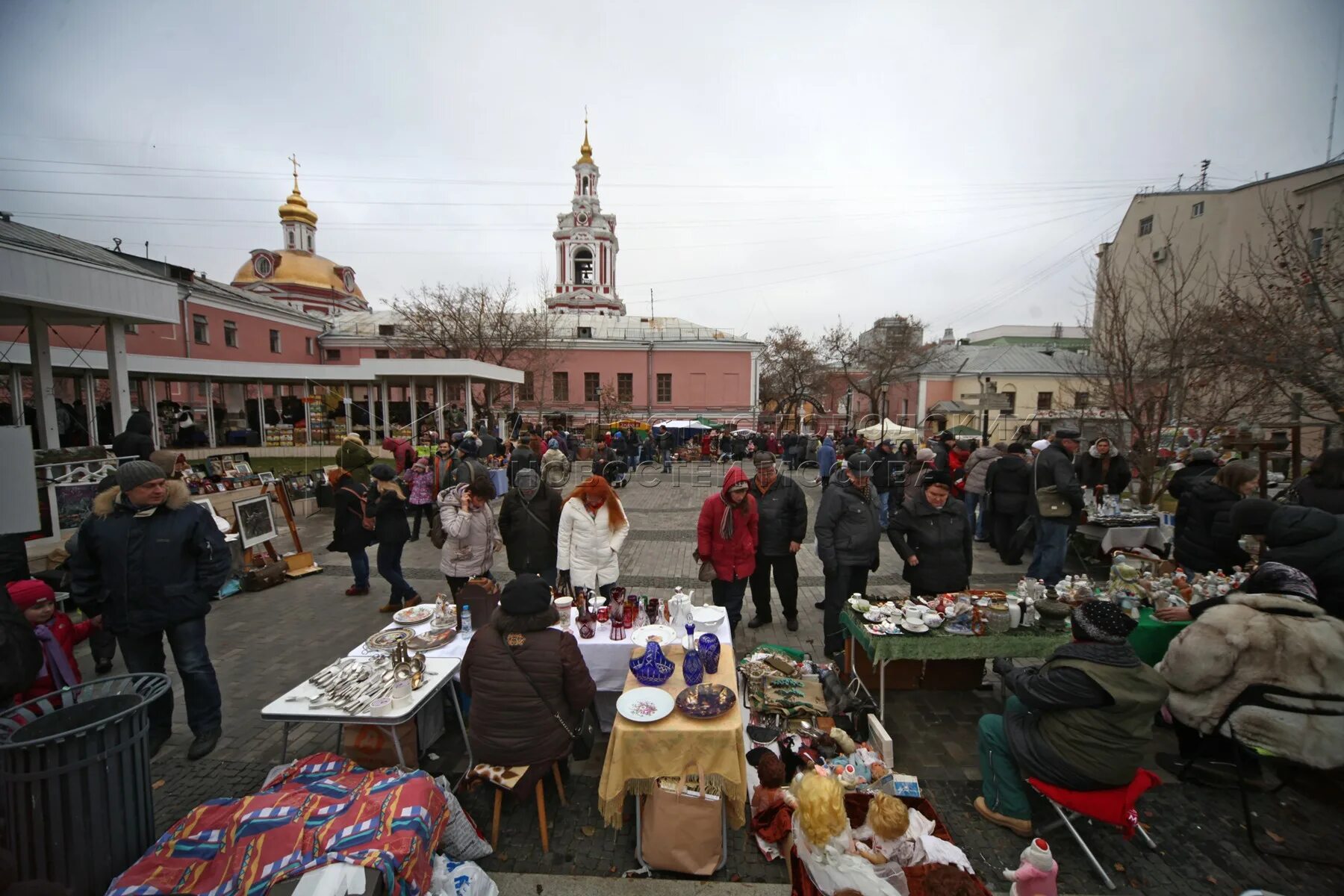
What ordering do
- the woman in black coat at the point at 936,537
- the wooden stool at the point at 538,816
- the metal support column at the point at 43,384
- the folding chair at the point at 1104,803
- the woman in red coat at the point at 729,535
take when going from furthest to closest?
the metal support column at the point at 43,384, the woman in red coat at the point at 729,535, the woman in black coat at the point at 936,537, the wooden stool at the point at 538,816, the folding chair at the point at 1104,803

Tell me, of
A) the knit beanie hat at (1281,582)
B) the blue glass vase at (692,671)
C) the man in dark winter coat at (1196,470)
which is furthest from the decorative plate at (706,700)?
the man in dark winter coat at (1196,470)

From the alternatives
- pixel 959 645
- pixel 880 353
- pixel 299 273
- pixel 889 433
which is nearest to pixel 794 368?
pixel 880 353

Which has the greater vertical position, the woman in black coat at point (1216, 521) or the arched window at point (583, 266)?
the arched window at point (583, 266)

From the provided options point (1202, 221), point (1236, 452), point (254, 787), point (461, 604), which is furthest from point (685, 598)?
point (1202, 221)

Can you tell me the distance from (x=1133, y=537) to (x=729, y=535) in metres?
6.54

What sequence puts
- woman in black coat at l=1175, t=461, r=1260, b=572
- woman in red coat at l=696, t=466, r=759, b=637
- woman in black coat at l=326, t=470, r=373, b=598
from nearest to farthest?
woman in black coat at l=1175, t=461, r=1260, b=572 < woman in red coat at l=696, t=466, r=759, b=637 < woman in black coat at l=326, t=470, r=373, b=598

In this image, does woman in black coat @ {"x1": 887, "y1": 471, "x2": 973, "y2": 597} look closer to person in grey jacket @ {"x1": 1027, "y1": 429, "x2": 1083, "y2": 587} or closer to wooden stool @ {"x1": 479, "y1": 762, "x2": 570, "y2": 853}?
person in grey jacket @ {"x1": 1027, "y1": 429, "x2": 1083, "y2": 587}

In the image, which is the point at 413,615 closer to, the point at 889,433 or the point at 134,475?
the point at 134,475

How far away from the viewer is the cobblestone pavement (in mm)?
2930

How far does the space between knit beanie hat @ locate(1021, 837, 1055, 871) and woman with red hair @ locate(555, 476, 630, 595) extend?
11.6ft

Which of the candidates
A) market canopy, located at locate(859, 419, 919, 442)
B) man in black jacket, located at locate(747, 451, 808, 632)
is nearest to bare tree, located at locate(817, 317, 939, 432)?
market canopy, located at locate(859, 419, 919, 442)

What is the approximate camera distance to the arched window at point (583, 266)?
3969 centimetres

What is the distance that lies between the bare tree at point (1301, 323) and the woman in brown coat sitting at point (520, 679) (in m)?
7.96

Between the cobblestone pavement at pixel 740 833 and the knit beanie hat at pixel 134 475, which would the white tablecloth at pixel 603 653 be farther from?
the knit beanie hat at pixel 134 475
